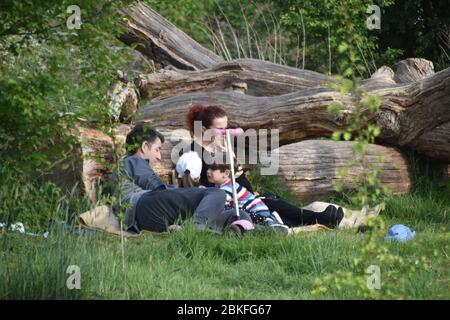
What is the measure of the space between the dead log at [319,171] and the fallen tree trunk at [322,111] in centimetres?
31

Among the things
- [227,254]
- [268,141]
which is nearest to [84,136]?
[268,141]

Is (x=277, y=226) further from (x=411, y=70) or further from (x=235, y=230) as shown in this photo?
(x=411, y=70)


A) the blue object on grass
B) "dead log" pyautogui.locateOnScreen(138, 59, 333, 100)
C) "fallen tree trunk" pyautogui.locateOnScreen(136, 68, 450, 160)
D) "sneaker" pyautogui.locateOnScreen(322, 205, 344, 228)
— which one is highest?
"dead log" pyautogui.locateOnScreen(138, 59, 333, 100)

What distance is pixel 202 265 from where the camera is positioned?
6434 mm

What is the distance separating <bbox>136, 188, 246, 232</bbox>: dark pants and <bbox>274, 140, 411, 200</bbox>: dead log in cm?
203

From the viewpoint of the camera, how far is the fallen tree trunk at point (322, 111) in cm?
971

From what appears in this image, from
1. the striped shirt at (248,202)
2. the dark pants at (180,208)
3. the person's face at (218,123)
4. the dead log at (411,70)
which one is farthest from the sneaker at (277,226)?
the dead log at (411,70)

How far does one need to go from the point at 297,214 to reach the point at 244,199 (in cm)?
55

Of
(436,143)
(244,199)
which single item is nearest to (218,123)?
(244,199)

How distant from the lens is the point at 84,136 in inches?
360

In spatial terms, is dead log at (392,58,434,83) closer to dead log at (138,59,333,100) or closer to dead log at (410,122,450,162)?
dead log at (138,59,333,100)

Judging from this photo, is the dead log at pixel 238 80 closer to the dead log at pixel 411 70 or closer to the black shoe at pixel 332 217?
the dead log at pixel 411 70

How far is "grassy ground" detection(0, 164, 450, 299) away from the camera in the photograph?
5293mm

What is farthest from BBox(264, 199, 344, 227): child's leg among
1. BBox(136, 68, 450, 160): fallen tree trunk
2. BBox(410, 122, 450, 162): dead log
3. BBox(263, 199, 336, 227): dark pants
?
BBox(410, 122, 450, 162): dead log
